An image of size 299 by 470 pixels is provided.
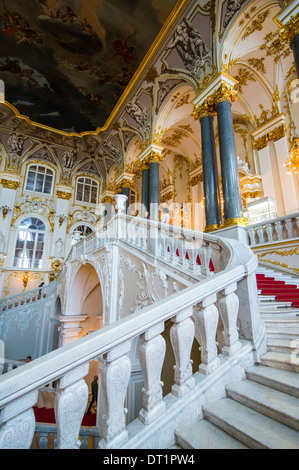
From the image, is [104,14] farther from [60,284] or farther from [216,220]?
[60,284]

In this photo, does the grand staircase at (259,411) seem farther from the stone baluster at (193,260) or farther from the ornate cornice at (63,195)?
the ornate cornice at (63,195)

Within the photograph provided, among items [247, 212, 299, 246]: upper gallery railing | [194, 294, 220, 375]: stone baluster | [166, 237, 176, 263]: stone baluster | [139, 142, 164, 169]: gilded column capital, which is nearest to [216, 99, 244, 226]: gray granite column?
[247, 212, 299, 246]: upper gallery railing

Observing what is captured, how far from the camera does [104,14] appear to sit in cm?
835

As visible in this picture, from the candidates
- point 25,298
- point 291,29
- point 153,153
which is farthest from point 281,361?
point 25,298

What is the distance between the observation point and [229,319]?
5.74 feet

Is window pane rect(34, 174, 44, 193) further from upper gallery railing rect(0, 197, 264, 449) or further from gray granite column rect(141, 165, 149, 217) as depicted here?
upper gallery railing rect(0, 197, 264, 449)

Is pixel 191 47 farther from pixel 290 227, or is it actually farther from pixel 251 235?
pixel 290 227

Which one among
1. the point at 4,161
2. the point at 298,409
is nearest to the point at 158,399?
the point at 298,409

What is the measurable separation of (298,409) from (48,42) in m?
13.0

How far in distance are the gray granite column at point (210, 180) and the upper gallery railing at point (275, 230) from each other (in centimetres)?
107

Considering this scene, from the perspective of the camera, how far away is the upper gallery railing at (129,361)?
2.88ft

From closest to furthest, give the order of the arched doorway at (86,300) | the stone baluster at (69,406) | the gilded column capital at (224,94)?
the stone baluster at (69,406) → the gilded column capital at (224,94) → the arched doorway at (86,300)

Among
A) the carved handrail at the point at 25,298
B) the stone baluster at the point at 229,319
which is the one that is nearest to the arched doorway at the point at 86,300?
the carved handrail at the point at 25,298

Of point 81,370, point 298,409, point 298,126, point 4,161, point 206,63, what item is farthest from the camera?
point 4,161
